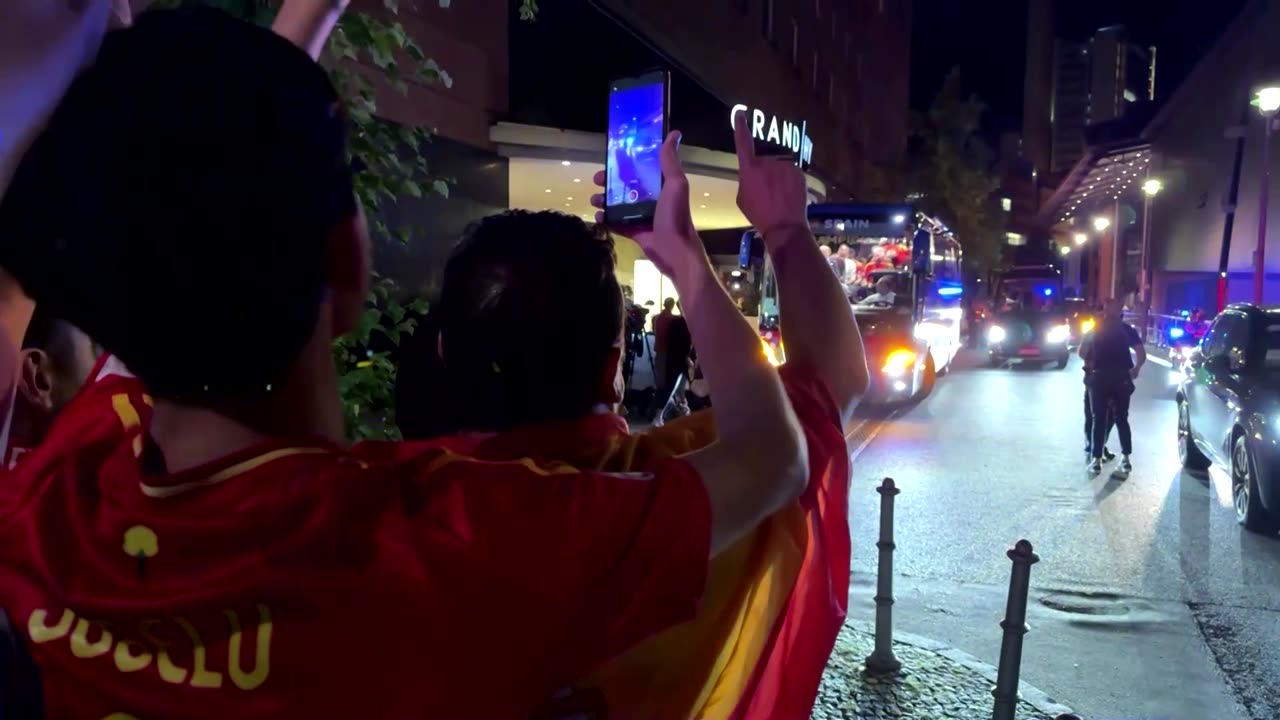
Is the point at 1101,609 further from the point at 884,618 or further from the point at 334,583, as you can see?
the point at 334,583

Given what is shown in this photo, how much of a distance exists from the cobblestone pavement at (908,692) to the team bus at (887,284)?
9.83 metres

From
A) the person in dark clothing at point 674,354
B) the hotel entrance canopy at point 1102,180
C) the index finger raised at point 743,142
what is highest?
the hotel entrance canopy at point 1102,180

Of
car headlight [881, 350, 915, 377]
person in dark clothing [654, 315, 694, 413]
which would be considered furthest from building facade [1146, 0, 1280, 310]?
person in dark clothing [654, 315, 694, 413]

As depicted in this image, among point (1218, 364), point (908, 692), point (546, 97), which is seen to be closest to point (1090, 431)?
point (1218, 364)

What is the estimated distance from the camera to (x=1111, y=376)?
35.0 feet

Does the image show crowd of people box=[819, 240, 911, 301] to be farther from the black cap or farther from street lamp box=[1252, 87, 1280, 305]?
the black cap

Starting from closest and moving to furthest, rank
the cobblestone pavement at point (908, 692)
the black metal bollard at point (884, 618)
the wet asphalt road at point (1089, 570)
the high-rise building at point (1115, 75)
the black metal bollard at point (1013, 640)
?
the black metal bollard at point (1013, 640) < the cobblestone pavement at point (908, 692) < the black metal bollard at point (884, 618) < the wet asphalt road at point (1089, 570) < the high-rise building at point (1115, 75)

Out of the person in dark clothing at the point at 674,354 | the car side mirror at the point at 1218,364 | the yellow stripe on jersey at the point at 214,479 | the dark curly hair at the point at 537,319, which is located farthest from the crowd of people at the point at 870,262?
the yellow stripe on jersey at the point at 214,479

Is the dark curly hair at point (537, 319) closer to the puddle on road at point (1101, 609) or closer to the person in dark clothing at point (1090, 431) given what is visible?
the puddle on road at point (1101, 609)

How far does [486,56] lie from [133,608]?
532 inches

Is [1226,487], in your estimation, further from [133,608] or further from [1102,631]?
[133,608]

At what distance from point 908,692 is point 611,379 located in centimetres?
398

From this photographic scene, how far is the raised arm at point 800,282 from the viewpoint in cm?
154

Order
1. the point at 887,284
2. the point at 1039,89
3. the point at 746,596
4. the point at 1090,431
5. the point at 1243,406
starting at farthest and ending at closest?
the point at 1039,89 < the point at 887,284 < the point at 1090,431 < the point at 1243,406 < the point at 746,596
